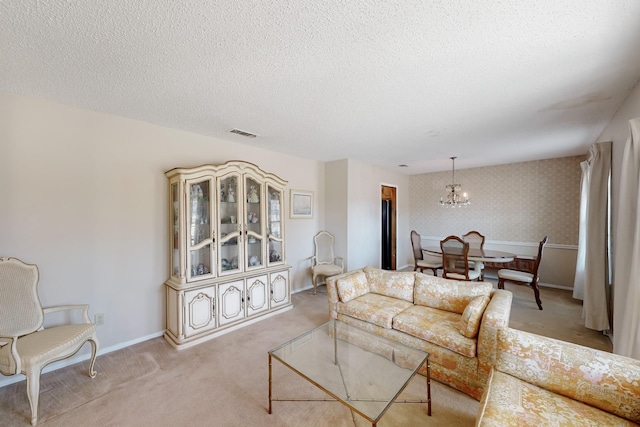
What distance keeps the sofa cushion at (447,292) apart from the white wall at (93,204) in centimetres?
293

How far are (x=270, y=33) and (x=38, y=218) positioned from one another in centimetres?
259

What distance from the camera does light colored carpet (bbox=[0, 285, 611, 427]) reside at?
67.8 inches

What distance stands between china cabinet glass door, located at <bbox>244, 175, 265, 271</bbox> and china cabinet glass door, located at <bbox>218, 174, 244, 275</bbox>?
115 mm

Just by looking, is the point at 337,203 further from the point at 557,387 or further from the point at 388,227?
the point at 557,387

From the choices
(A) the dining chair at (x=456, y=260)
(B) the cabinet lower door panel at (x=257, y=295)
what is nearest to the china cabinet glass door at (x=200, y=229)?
(B) the cabinet lower door panel at (x=257, y=295)

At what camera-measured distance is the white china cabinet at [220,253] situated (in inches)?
109

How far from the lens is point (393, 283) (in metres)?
2.92

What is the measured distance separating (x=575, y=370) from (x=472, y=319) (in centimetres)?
65

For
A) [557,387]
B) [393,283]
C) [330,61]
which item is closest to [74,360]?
[393,283]

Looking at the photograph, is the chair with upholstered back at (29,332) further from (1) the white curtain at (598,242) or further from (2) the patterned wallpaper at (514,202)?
(2) the patterned wallpaper at (514,202)

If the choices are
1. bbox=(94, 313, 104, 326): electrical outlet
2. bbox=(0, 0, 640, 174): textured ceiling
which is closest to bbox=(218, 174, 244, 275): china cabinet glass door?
bbox=(0, 0, 640, 174): textured ceiling

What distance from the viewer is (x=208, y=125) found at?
290 centimetres

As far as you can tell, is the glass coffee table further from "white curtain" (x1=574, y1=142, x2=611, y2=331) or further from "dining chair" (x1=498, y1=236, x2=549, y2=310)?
"dining chair" (x1=498, y1=236, x2=549, y2=310)

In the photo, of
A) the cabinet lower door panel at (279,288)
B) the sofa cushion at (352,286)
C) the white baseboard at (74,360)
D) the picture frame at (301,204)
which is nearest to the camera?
the white baseboard at (74,360)
